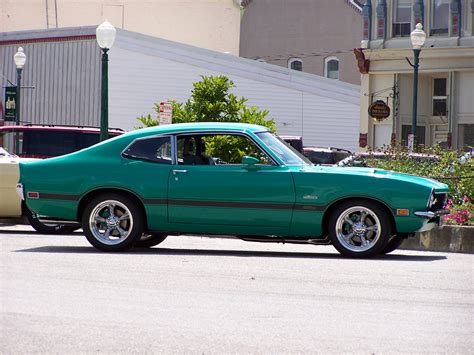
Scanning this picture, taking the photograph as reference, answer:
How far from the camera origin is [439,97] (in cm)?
4566

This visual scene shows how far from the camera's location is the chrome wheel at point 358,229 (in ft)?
42.7

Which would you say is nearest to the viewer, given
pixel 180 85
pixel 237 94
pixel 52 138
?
pixel 52 138

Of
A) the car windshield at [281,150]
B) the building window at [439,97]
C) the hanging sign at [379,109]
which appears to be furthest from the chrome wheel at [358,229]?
the building window at [439,97]

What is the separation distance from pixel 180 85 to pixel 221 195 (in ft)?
125

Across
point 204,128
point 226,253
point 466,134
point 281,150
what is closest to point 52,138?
point 204,128

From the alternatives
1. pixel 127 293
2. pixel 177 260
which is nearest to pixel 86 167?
pixel 177 260

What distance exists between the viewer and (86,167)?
1363cm

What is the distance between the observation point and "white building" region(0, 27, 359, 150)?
50.7 metres

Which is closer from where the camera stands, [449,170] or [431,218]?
Answer: [431,218]

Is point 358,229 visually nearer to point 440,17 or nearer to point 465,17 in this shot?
point 465,17

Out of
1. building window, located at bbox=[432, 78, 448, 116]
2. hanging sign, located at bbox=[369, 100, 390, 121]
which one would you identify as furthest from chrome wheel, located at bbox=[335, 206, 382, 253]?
building window, located at bbox=[432, 78, 448, 116]

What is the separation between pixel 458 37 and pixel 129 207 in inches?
1266

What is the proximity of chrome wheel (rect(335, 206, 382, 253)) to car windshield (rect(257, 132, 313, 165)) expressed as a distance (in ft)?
2.92

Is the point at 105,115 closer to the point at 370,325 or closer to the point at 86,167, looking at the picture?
the point at 86,167
